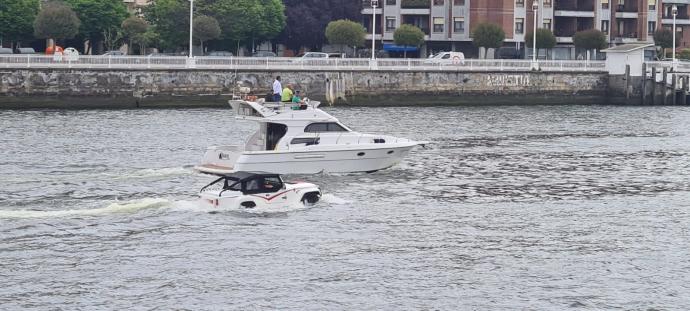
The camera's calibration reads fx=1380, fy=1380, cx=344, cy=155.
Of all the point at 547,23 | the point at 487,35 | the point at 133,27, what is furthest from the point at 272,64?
the point at 547,23

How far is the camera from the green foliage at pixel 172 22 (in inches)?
4402

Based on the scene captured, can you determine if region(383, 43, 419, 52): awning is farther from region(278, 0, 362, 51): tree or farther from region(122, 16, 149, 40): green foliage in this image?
region(122, 16, 149, 40): green foliage

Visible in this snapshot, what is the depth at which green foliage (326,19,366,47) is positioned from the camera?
11619cm

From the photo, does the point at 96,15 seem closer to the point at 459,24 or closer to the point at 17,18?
the point at 17,18

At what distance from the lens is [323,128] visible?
5012 cm

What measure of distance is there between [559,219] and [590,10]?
8761 cm

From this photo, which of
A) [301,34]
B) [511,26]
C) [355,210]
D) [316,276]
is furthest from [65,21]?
[316,276]

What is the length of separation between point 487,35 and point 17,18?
38.3 meters

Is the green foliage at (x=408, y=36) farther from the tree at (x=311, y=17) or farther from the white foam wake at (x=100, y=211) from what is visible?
the white foam wake at (x=100, y=211)

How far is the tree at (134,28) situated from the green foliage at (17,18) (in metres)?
7.28

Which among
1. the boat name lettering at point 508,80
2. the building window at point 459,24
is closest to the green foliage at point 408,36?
the building window at point 459,24

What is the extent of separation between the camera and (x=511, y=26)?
122688 mm

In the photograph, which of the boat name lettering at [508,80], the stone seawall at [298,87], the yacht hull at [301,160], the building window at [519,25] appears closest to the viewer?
the yacht hull at [301,160]

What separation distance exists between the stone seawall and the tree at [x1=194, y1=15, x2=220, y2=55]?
21.2m
